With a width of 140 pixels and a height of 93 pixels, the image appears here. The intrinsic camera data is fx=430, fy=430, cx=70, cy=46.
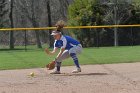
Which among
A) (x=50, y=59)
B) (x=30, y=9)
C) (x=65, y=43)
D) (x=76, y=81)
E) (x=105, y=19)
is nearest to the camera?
(x=76, y=81)

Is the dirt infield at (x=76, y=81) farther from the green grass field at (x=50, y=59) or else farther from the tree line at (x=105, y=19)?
the tree line at (x=105, y=19)

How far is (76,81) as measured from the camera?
442 inches

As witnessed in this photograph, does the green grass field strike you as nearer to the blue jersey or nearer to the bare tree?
the blue jersey

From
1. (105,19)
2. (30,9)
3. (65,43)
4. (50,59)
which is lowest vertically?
(50,59)

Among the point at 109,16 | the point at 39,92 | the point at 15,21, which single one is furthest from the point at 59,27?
the point at 15,21

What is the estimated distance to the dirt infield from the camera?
9.77 metres

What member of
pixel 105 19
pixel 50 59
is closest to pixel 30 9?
pixel 105 19

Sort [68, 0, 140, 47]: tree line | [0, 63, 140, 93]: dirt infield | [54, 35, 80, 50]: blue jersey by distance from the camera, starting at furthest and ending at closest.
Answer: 1. [68, 0, 140, 47]: tree line
2. [54, 35, 80, 50]: blue jersey
3. [0, 63, 140, 93]: dirt infield

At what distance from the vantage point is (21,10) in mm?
40469

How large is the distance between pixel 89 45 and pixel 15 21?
13154 millimetres

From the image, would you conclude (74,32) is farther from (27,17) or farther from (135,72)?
(135,72)

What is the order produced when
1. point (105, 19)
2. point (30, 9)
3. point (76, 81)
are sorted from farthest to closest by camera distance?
point (30, 9) < point (105, 19) < point (76, 81)

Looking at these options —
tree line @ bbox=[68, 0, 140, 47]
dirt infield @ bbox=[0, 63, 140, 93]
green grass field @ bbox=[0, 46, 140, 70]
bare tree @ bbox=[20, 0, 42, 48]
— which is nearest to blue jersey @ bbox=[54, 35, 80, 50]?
dirt infield @ bbox=[0, 63, 140, 93]

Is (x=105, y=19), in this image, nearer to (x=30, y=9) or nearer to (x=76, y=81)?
(x=30, y=9)
